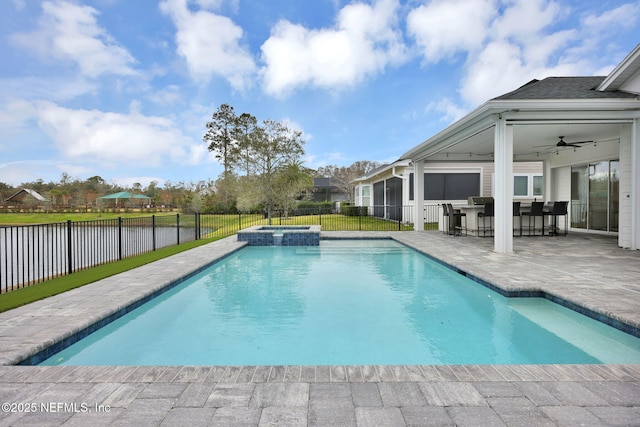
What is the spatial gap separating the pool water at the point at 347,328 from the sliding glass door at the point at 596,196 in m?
7.37

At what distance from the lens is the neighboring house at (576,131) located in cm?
666

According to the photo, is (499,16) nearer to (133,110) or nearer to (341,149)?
(133,110)

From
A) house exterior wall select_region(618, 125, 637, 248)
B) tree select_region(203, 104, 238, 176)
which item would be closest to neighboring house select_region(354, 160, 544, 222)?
house exterior wall select_region(618, 125, 637, 248)

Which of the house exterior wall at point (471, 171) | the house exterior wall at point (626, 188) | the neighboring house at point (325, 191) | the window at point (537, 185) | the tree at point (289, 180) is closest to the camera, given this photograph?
the house exterior wall at point (626, 188)

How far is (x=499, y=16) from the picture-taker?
10539mm

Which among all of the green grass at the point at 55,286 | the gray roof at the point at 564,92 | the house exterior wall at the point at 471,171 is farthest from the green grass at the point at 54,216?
the gray roof at the point at 564,92

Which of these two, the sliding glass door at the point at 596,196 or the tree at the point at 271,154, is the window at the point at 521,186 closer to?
the sliding glass door at the point at 596,196

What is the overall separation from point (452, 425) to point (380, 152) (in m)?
32.5

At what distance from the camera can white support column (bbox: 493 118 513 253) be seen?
6.78 metres

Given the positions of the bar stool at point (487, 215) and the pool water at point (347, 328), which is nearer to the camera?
the pool water at point (347, 328)

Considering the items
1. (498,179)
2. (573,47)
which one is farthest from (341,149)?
(498,179)

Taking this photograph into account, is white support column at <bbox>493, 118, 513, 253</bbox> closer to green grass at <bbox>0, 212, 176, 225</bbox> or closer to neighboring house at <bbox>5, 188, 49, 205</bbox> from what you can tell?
green grass at <bbox>0, 212, 176, 225</bbox>

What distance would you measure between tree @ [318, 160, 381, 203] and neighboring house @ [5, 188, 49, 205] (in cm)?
2491

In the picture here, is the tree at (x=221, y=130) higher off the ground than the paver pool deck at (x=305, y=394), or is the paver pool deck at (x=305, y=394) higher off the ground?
the tree at (x=221, y=130)
